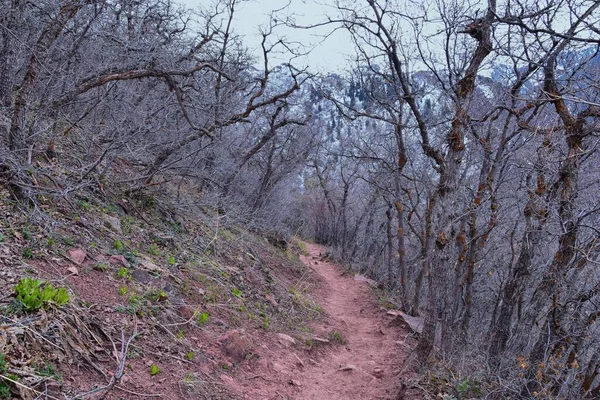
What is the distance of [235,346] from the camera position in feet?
15.1

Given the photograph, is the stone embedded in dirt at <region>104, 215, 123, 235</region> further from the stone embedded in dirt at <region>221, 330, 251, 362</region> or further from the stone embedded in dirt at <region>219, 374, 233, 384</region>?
the stone embedded in dirt at <region>219, 374, 233, 384</region>

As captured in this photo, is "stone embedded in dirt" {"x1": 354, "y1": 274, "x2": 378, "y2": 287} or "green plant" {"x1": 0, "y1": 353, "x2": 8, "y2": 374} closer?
"green plant" {"x1": 0, "y1": 353, "x2": 8, "y2": 374}

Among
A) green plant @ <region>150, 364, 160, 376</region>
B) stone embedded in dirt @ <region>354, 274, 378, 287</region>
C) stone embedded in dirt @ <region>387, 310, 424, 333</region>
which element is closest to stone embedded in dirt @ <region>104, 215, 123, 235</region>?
green plant @ <region>150, 364, 160, 376</region>

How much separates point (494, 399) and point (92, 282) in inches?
153

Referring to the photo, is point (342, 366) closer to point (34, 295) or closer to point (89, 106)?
point (34, 295)

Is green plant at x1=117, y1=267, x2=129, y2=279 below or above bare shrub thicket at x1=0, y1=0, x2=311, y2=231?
below

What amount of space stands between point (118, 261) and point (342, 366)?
3.25m

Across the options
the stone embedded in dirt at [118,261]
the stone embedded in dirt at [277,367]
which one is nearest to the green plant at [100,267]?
the stone embedded in dirt at [118,261]

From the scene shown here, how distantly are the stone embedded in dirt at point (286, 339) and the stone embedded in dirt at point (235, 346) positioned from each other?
1015mm

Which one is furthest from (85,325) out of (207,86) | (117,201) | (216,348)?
(207,86)

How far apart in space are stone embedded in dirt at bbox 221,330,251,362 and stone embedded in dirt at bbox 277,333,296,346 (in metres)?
1.01

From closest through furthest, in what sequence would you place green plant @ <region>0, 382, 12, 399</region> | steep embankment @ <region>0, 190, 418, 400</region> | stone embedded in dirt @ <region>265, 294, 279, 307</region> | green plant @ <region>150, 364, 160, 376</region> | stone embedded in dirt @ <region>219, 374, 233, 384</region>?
green plant @ <region>0, 382, 12, 399</region> → steep embankment @ <region>0, 190, 418, 400</region> → green plant @ <region>150, 364, 160, 376</region> → stone embedded in dirt @ <region>219, 374, 233, 384</region> → stone embedded in dirt @ <region>265, 294, 279, 307</region>

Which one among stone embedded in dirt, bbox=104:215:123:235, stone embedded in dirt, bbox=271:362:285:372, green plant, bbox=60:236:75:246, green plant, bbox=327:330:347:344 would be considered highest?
stone embedded in dirt, bbox=104:215:123:235

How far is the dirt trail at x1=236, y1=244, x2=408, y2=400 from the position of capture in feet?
15.1
